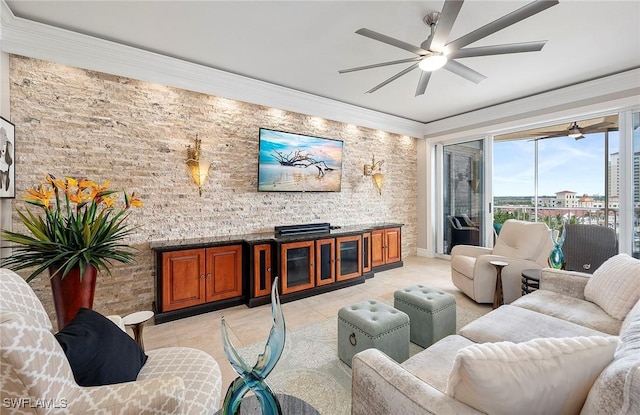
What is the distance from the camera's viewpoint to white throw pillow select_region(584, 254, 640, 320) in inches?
74.6

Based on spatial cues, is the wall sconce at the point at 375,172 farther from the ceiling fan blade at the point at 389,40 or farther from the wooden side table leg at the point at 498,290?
the ceiling fan blade at the point at 389,40

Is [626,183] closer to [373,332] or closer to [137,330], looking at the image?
[373,332]

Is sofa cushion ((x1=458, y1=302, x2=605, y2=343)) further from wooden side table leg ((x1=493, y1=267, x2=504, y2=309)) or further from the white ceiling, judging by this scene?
the white ceiling

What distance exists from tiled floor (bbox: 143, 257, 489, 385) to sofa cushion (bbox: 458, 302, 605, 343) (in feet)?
4.87

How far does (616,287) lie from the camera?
78.4 inches

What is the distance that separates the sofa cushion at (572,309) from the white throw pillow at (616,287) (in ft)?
0.20

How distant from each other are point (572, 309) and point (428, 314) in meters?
1.05

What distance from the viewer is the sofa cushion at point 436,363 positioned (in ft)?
4.35

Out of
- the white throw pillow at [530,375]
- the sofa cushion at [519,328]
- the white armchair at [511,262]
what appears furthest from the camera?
the white armchair at [511,262]

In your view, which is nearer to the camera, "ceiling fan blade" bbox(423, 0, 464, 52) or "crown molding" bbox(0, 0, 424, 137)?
"ceiling fan blade" bbox(423, 0, 464, 52)

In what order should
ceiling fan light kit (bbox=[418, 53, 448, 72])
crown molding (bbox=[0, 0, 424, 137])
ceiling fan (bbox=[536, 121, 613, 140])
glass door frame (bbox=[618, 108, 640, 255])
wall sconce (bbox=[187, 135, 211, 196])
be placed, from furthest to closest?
ceiling fan (bbox=[536, 121, 613, 140]) < glass door frame (bbox=[618, 108, 640, 255]) < wall sconce (bbox=[187, 135, 211, 196]) < crown molding (bbox=[0, 0, 424, 137]) < ceiling fan light kit (bbox=[418, 53, 448, 72])

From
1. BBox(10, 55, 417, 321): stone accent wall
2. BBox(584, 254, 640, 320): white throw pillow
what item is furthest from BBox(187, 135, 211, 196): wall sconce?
BBox(584, 254, 640, 320): white throw pillow

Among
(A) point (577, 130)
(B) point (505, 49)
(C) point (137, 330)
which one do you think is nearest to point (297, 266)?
(C) point (137, 330)

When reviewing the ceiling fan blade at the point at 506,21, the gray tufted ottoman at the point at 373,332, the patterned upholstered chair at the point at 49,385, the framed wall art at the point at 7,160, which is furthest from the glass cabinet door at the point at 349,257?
the framed wall art at the point at 7,160
